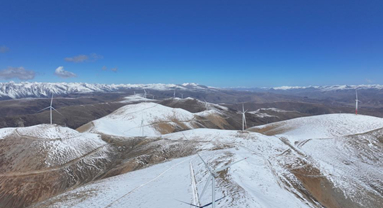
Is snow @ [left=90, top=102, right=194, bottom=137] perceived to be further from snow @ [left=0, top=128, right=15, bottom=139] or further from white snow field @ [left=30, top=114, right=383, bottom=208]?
white snow field @ [left=30, top=114, right=383, bottom=208]

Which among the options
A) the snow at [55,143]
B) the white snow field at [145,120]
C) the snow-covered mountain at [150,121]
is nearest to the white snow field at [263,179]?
the snow at [55,143]

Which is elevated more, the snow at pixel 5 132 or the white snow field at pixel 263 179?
the snow at pixel 5 132

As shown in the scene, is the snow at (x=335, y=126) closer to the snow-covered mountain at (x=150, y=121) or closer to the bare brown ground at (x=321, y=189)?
the bare brown ground at (x=321, y=189)

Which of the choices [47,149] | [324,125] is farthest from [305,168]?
[47,149]

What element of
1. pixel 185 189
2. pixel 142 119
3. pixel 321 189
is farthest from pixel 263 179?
pixel 142 119

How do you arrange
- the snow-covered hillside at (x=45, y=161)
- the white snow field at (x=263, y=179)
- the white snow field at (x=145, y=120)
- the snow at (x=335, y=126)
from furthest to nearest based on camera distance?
the white snow field at (x=145, y=120), the snow at (x=335, y=126), the snow-covered hillside at (x=45, y=161), the white snow field at (x=263, y=179)

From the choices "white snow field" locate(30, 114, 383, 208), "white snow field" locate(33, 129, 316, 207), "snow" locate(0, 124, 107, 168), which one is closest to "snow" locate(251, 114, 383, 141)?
"white snow field" locate(30, 114, 383, 208)

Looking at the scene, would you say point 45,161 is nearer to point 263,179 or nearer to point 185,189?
point 185,189

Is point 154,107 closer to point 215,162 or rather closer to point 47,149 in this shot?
point 47,149
